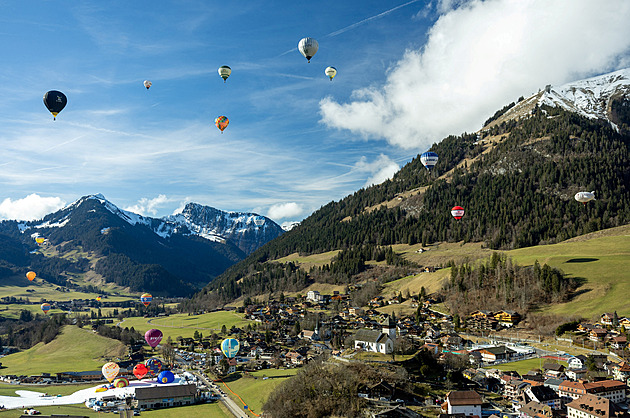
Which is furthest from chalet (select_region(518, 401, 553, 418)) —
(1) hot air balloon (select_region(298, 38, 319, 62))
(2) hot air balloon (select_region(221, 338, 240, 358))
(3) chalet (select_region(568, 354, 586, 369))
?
(1) hot air balloon (select_region(298, 38, 319, 62))

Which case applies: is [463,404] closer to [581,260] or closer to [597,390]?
[597,390]

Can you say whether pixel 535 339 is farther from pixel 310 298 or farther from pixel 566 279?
pixel 310 298

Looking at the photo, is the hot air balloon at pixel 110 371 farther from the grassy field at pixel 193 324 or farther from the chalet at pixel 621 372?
the chalet at pixel 621 372

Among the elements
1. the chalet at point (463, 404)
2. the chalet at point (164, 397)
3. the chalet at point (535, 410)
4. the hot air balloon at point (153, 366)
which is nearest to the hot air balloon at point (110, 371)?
the hot air balloon at point (153, 366)

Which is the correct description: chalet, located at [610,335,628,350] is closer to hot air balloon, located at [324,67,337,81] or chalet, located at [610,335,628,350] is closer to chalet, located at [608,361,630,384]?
chalet, located at [608,361,630,384]

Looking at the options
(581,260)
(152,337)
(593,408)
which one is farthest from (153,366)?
(581,260)
